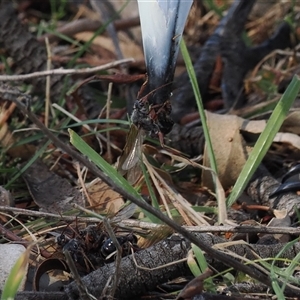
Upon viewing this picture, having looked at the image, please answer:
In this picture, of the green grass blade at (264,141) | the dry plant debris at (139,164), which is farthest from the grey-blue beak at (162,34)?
the green grass blade at (264,141)

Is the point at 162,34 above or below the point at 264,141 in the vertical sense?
above

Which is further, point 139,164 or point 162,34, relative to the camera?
point 139,164

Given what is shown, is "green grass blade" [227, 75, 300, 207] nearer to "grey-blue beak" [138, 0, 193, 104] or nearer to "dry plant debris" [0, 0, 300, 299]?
"dry plant debris" [0, 0, 300, 299]

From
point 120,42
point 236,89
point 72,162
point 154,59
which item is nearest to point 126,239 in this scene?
point 154,59

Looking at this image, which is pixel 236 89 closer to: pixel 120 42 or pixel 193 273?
pixel 120 42

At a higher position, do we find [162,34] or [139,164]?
[162,34]

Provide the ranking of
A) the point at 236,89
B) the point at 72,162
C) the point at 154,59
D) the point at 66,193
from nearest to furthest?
the point at 154,59, the point at 66,193, the point at 72,162, the point at 236,89

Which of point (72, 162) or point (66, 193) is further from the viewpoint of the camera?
point (72, 162)

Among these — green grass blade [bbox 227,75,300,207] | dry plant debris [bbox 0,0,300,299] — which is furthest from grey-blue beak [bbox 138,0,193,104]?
green grass blade [bbox 227,75,300,207]
